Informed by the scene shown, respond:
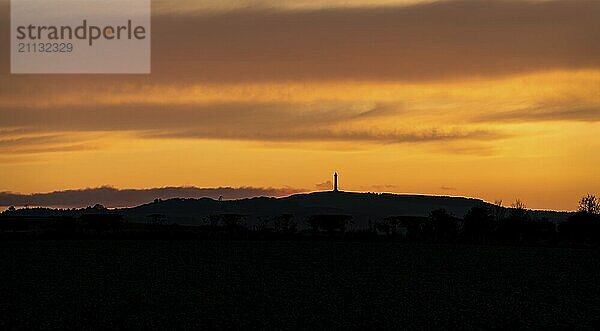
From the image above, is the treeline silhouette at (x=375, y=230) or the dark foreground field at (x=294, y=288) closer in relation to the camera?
the dark foreground field at (x=294, y=288)

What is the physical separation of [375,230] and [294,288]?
56020 millimetres

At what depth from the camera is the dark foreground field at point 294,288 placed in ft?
104

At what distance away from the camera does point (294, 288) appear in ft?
137

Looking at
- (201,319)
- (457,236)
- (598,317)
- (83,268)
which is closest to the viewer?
(201,319)

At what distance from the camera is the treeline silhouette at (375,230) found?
292ft

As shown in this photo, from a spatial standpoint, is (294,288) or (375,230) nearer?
(294,288)

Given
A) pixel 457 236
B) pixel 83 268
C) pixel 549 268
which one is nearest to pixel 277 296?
pixel 83 268

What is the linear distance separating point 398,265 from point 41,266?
2013 cm

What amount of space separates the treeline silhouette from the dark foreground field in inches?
683

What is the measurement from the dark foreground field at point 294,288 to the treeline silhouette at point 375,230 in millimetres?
17354

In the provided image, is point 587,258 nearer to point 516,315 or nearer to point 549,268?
point 549,268

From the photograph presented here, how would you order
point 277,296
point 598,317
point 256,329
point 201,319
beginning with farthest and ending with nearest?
1. point 277,296
2. point 598,317
3. point 201,319
4. point 256,329

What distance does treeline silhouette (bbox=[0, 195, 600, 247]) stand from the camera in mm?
88875

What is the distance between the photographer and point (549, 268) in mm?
56781
